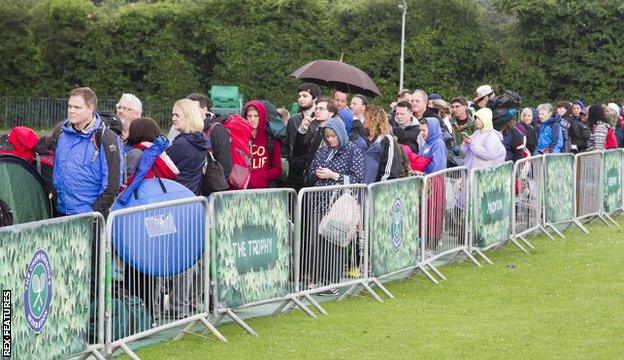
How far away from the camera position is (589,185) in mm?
19766

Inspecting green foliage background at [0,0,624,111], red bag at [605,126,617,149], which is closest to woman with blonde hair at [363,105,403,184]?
red bag at [605,126,617,149]

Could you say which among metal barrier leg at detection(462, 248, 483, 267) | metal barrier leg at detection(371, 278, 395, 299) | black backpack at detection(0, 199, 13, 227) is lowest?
metal barrier leg at detection(462, 248, 483, 267)

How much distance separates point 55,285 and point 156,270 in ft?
4.96

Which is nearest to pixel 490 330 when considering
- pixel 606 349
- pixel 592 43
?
pixel 606 349

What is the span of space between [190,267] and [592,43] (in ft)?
127

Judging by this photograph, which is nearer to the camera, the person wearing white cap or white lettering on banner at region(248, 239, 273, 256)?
white lettering on banner at region(248, 239, 273, 256)

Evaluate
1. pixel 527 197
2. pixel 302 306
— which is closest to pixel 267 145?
pixel 302 306

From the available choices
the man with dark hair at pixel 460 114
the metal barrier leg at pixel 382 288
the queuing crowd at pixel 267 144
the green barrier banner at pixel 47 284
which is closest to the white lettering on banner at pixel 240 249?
the queuing crowd at pixel 267 144

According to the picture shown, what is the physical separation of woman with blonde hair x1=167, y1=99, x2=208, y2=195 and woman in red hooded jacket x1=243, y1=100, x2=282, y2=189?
2.23 meters

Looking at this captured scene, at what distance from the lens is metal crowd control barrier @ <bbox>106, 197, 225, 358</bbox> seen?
9.14m

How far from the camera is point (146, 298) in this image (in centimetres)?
962

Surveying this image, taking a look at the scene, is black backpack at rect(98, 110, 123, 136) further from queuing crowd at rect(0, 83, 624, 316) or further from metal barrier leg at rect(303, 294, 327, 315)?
metal barrier leg at rect(303, 294, 327, 315)

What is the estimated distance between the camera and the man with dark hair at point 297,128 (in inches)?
559

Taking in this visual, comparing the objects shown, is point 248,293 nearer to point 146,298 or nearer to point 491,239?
point 146,298
